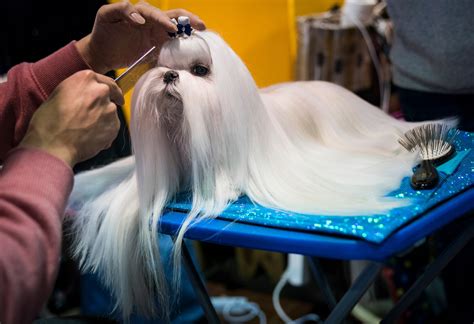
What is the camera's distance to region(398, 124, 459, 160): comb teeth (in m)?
0.97

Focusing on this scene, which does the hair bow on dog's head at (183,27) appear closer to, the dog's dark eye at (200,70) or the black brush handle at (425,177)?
the dog's dark eye at (200,70)

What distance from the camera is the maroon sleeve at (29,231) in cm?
67

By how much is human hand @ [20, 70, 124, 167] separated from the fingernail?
19cm

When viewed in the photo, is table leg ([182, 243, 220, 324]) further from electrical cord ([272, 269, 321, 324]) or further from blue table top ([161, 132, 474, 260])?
electrical cord ([272, 269, 321, 324])

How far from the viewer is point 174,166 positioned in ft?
3.34

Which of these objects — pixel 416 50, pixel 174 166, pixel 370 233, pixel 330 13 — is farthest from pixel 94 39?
pixel 330 13

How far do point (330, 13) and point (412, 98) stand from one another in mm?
551

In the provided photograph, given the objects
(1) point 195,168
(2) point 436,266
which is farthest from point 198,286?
(2) point 436,266

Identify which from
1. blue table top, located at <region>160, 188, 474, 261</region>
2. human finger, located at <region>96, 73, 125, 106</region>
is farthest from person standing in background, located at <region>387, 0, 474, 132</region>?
human finger, located at <region>96, 73, 125, 106</region>

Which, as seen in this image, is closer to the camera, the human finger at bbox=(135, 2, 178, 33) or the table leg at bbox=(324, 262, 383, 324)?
the table leg at bbox=(324, 262, 383, 324)

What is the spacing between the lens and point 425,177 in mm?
886

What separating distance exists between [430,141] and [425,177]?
Answer: 0.13 meters

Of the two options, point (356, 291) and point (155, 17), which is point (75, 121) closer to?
point (155, 17)

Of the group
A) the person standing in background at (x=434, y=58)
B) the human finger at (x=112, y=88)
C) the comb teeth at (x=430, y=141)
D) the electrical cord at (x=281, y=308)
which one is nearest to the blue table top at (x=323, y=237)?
the comb teeth at (x=430, y=141)
